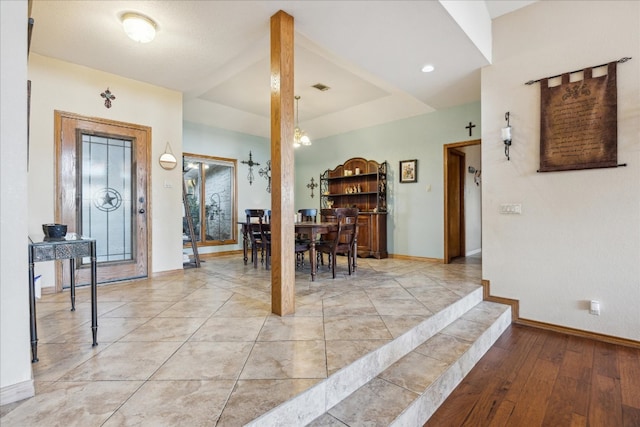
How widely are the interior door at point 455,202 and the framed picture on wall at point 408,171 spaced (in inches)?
22.0

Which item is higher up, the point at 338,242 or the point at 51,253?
the point at 51,253

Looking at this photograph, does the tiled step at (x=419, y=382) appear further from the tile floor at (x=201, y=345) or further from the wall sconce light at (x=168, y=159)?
the wall sconce light at (x=168, y=159)

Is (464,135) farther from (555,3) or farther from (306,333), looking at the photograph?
(306,333)

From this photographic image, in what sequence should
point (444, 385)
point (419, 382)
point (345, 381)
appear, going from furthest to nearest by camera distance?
point (444, 385)
point (419, 382)
point (345, 381)

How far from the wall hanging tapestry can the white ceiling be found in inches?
35.0

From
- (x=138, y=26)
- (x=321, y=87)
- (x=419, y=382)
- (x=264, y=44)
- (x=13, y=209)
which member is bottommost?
(x=419, y=382)

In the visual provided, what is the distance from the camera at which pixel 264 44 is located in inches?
126

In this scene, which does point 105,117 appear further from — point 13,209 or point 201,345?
point 201,345

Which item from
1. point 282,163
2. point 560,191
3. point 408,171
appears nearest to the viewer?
point 282,163

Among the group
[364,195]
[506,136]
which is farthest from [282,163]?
[364,195]

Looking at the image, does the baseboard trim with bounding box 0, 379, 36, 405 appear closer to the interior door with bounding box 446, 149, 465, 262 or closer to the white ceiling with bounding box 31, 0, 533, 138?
the white ceiling with bounding box 31, 0, 533, 138

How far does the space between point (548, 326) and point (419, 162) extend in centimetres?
323

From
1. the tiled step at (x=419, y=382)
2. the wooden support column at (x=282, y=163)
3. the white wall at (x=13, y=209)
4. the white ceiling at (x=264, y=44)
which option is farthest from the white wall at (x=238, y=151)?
the tiled step at (x=419, y=382)

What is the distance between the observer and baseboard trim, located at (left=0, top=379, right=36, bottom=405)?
134 cm
